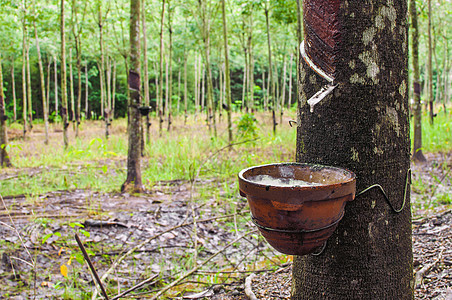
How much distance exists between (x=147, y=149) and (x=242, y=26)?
7509mm

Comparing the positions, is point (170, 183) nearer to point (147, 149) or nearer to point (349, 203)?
point (147, 149)

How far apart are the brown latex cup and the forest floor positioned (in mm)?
961

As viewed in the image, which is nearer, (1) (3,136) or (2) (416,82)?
(2) (416,82)

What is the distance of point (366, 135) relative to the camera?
55.4 inches

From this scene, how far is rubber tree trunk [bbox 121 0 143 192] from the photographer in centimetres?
481

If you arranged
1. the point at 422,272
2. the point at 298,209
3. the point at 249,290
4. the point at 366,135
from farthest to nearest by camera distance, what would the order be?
the point at 249,290 → the point at 422,272 → the point at 366,135 → the point at 298,209

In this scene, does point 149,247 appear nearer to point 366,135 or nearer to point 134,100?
point 134,100

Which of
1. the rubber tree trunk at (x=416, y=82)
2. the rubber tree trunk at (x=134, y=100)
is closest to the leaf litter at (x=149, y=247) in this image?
the rubber tree trunk at (x=134, y=100)

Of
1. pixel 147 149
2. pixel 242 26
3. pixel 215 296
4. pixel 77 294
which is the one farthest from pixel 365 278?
pixel 242 26

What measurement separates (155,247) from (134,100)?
7.71ft

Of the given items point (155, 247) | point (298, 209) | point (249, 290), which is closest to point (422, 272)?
point (249, 290)

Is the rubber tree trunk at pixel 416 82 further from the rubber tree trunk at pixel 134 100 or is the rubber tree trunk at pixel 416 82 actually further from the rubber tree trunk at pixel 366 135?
the rubber tree trunk at pixel 366 135

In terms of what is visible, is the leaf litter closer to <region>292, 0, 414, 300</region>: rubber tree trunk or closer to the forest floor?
the forest floor

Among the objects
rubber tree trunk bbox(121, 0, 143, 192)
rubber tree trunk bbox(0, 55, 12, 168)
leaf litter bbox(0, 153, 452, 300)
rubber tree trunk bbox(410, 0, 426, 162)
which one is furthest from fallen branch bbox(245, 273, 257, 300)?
rubber tree trunk bbox(0, 55, 12, 168)
